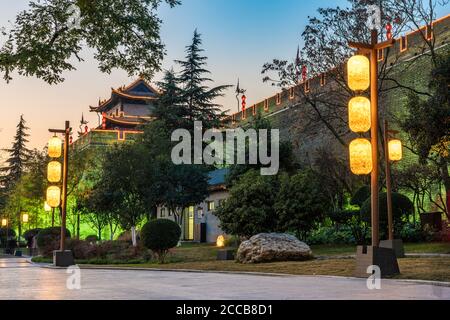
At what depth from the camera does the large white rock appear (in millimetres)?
18781

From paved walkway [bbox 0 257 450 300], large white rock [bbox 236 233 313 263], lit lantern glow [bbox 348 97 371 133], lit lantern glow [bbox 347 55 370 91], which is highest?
lit lantern glow [bbox 347 55 370 91]

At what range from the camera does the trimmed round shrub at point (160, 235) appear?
22.4 meters

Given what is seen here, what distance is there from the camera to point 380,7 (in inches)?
1077

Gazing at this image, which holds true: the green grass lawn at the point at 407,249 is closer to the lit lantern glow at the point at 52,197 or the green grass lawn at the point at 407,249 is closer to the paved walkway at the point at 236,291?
the lit lantern glow at the point at 52,197

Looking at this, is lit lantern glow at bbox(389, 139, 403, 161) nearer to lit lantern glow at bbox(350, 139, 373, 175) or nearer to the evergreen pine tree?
lit lantern glow at bbox(350, 139, 373, 175)

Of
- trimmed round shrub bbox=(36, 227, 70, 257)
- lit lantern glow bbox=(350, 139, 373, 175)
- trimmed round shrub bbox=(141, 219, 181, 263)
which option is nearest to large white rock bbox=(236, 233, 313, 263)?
trimmed round shrub bbox=(141, 219, 181, 263)

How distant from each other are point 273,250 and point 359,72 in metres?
7.70

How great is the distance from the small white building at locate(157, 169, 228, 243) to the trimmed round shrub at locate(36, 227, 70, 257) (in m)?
12.2

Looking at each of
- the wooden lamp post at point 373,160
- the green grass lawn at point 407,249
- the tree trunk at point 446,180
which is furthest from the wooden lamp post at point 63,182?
the tree trunk at point 446,180

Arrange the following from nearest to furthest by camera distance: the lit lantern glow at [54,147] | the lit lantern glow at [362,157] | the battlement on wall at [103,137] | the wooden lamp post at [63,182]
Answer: the lit lantern glow at [362,157] → the wooden lamp post at [63,182] → the lit lantern glow at [54,147] → the battlement on wall at [103,137]

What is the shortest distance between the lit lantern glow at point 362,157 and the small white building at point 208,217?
1034 inches

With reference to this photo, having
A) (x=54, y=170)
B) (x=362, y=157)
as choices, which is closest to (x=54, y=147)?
(x=54, y=170)
